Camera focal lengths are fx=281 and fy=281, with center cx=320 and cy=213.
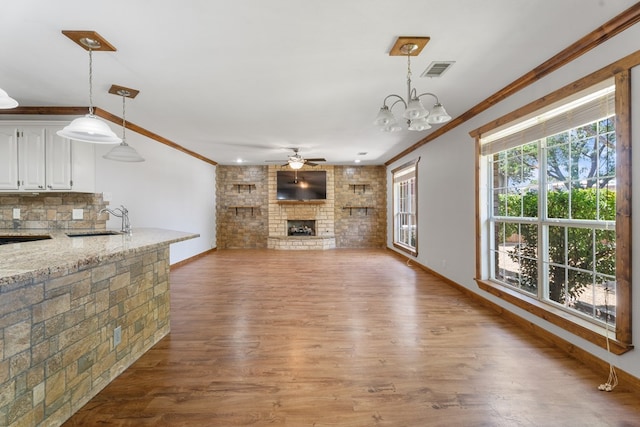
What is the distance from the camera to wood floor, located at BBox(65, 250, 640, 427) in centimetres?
168

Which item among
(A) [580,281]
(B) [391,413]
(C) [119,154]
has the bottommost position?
(B) [391,413]

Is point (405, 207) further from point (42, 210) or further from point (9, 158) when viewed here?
point (9, 158)

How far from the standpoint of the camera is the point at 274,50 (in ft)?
7.55

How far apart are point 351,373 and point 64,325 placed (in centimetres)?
186

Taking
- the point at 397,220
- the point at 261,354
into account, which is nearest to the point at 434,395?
the point at 261,354

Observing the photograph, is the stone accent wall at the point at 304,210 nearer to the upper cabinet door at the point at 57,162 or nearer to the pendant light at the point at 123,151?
the upper cabinet door at the point at 57,162

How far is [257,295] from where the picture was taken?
3908 mm

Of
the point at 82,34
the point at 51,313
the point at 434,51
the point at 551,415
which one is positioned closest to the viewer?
the point at 51,313

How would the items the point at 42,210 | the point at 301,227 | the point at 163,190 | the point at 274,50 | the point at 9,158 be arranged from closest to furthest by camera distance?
the point at 274,50 < the point at 9,158 < the point at 42,210 < the point at 163,190 < the point at 301,227

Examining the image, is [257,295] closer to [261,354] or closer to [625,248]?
[261,354]

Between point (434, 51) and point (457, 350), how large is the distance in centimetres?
253

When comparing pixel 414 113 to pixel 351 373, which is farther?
pixel 414 113

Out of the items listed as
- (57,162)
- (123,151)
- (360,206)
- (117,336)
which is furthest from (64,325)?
(360,206)

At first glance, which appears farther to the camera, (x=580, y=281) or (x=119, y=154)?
(x=119, y=154)
